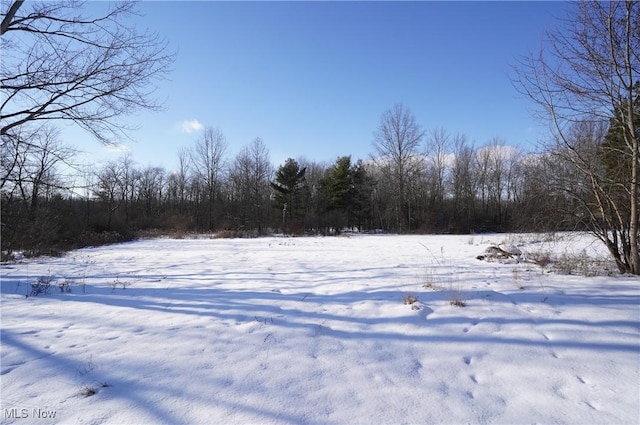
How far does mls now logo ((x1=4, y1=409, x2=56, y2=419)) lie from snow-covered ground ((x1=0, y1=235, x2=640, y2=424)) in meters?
0.01

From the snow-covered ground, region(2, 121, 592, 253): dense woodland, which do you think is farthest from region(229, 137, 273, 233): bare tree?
the snow-covered ground

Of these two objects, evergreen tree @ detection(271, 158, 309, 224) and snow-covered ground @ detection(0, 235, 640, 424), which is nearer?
snow-covered ground @ detection(0, 235, 640, 424)

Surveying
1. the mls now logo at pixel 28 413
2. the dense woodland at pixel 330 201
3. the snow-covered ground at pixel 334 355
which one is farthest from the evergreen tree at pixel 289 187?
the mls now logo at pixel 28 413

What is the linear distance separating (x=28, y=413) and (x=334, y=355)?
96.4 inches

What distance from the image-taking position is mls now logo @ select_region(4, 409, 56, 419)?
2.22 m

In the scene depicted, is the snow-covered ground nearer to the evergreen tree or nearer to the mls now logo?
the mls now logo

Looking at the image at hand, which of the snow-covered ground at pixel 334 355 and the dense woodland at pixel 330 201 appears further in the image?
the dense woodland at pixel 330 201

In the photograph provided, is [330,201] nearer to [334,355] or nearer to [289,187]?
[289,187]

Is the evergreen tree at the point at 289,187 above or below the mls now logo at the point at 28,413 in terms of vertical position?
above

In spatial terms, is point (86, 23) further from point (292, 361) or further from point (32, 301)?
point (292, 361)

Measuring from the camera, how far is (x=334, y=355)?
302 cm

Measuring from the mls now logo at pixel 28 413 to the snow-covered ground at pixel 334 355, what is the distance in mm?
11

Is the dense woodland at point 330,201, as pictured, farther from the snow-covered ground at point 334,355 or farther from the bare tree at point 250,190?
the snow-covered ground at point 334,355

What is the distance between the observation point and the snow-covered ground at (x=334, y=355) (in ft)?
7.33
